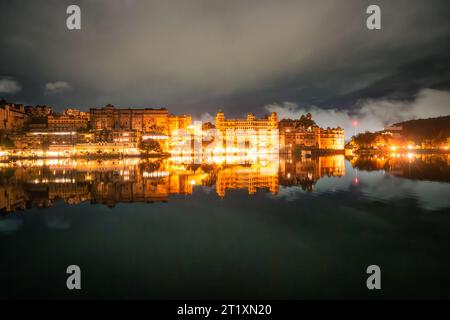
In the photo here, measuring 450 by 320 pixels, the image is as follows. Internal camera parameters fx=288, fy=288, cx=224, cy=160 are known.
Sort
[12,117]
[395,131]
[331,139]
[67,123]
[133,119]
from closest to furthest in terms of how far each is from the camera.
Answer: [12,117] → [67,123] → [133,119] → [331,139] → [395,131]

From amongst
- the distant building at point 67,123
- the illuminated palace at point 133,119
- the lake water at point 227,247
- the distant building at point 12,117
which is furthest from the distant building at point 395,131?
the distant building at point 12,117

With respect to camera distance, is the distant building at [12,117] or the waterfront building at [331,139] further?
the waterfront building at [331,139]

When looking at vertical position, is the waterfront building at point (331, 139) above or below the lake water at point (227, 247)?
above

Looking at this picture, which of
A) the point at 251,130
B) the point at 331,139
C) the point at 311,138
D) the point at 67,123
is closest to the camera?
the point at 67,123

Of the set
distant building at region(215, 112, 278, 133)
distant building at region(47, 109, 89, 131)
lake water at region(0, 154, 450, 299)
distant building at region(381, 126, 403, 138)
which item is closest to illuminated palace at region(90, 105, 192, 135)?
distant building at region(47, 109, 89, 131)

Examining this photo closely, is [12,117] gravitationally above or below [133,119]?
below

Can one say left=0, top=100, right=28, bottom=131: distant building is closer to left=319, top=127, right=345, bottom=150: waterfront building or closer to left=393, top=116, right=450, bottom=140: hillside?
left=319, top=127, right=345, bottom=150: waterfront building

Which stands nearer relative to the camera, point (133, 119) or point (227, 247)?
point (227, 247)

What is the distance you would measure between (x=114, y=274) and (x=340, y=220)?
7.56 meters

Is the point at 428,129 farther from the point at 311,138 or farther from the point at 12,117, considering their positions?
the point at 12,117

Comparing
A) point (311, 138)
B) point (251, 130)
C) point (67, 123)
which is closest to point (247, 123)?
point (251, 130)

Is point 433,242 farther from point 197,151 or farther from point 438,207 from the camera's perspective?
point 197,151

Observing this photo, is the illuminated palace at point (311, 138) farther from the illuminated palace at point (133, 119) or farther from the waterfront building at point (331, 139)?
the illuminated palace at point (133, 119)
